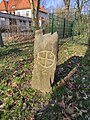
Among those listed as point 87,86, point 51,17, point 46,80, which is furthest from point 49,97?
point 51,17

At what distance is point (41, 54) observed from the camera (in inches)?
166

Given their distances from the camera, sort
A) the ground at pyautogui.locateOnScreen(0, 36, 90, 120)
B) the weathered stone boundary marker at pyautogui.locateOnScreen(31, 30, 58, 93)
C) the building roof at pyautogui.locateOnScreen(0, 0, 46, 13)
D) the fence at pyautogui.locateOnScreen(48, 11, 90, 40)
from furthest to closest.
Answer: the building roof at pyautogui.locateOnScreen(0, 0, 46, 13) → the fence at pyautogui.locateOnScreen(48, 11, 90, 40) → the weathered stone boundary marker at pyautogui.locateOnScreen(31, 30, 58, 93) → the ground at pyautogui.locateOnScreen(0, 36, 90, 120)

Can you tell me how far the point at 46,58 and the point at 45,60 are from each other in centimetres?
6

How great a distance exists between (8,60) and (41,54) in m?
2.59

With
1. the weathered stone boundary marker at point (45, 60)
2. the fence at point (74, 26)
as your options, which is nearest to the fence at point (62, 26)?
the fence at point (74, 26)

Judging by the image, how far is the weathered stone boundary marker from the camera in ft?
13.4

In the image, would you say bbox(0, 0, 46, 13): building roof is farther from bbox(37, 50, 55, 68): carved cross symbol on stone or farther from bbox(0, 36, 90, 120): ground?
bbox(37, 50, 55, 68): carved cross symbol on stone

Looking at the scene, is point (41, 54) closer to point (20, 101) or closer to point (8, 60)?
point (20, 101)

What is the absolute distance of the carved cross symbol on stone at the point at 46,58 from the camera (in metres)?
4.14

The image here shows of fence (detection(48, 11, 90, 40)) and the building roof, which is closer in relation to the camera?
fence (detection(48, 11, 90, 40))

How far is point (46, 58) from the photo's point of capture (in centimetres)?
416

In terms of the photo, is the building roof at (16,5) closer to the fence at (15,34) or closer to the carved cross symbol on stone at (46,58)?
the fence at (15,34)

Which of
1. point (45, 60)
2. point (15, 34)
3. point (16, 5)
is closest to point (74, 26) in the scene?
point (15, 34)

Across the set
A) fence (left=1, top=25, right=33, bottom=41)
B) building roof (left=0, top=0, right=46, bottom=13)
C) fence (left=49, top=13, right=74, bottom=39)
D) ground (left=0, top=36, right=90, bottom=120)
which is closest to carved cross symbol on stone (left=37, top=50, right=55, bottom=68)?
ground (left=0, top=36, right=90, bottom=120)
